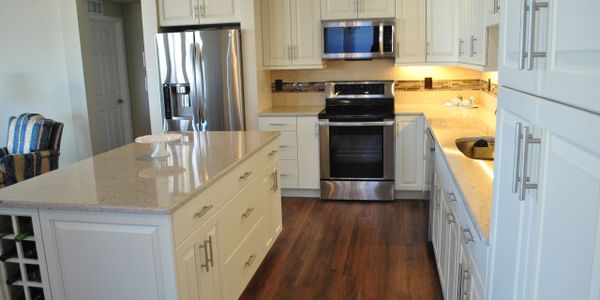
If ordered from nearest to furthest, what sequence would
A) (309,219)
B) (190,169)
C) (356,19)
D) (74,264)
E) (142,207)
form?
(142,207)
(74,264)
(190,169)
(309,219)
(356,19)

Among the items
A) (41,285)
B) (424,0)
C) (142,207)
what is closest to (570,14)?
(142,207)

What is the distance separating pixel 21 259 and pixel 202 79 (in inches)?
112

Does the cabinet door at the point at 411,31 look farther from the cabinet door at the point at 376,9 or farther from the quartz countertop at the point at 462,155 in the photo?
the quartz countertop at the point at 462,155

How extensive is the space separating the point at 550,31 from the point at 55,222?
1864mm

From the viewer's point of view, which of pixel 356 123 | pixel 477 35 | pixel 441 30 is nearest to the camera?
pixel 477 35

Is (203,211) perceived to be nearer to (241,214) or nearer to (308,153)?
(241,214)

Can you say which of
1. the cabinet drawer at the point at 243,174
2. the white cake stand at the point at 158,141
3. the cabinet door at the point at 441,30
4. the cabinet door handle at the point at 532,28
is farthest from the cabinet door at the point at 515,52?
the cabinet door at the point at 441,30

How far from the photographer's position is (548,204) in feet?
2.97

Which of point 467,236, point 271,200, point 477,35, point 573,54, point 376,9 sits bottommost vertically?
point 271,200

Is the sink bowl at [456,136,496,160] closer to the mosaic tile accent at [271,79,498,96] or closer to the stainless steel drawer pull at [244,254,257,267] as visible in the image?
the stainless steel drawer pull at [244,254,257,267]

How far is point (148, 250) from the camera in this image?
1879 millimetres

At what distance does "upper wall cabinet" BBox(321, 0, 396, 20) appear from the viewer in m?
4.58

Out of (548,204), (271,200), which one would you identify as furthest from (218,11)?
(548,204)

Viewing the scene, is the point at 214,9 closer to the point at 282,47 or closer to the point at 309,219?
the point at 282,47
